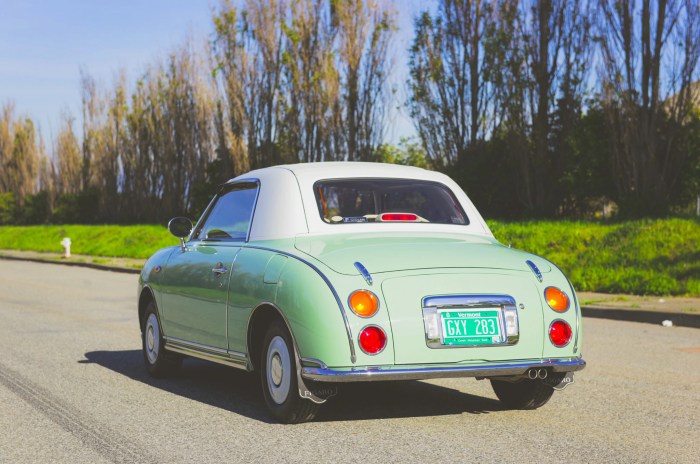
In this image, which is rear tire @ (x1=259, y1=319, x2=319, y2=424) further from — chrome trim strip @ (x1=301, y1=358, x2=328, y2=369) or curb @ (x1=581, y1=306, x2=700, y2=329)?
curb @ (x1=581, y1=306, x2=700, y2=329)

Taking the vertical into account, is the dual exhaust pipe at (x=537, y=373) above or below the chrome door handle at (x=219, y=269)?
below

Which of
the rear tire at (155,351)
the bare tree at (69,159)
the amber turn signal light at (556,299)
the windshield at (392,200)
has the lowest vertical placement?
the rear tire at (155,351)

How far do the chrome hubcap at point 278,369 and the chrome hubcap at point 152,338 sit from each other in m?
2.35

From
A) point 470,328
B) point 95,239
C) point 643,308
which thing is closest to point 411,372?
point 470,328

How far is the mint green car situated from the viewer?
5.91m

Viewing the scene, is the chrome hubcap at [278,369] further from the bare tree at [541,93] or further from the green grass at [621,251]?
the bare tree at [541,93]

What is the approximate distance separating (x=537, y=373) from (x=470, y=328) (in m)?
0.54

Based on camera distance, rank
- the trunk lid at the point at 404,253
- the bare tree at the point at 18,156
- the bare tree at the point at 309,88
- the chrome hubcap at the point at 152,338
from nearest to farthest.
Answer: the trunk lid at the point at 404,253
the chrome hubcap at the point at 152,338
the bare tree at the point at 309,88
the bare tree at the point at 18,156

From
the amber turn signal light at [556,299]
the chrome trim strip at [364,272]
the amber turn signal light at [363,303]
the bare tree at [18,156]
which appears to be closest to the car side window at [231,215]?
the chrome trim strip at [364,272]

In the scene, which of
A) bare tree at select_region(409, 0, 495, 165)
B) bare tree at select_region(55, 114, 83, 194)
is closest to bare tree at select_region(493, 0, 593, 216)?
bare tree at select_region(409, 0, 495, 165)

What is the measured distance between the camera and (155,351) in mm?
8680

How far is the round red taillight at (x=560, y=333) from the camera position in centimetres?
625

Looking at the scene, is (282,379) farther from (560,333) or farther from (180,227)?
(180,227)

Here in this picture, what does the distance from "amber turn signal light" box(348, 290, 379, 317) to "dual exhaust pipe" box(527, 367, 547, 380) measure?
1010 millimetres
